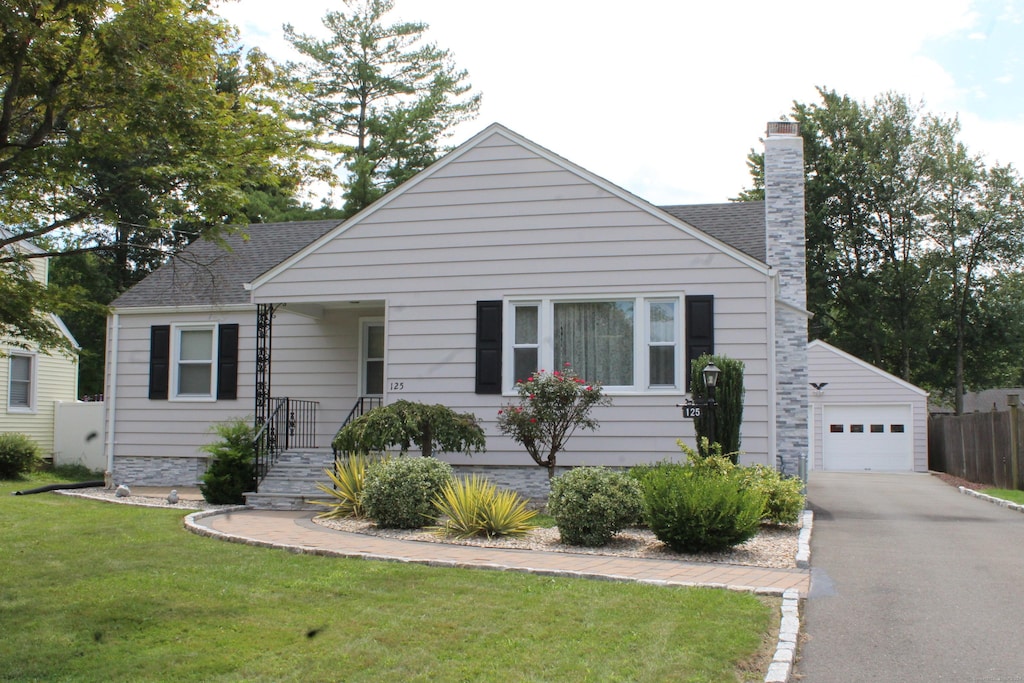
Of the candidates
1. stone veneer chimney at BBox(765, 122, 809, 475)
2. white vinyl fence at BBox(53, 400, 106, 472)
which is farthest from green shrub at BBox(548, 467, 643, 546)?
white vinyl fence at BBox(53, 400, 106, 472)

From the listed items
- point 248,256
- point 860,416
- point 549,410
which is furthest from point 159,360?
point 860,416

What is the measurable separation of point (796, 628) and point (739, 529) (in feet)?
8.90

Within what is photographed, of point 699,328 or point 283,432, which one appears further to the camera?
point 283,432

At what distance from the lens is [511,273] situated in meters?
14.1

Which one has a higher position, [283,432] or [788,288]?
[788,288]

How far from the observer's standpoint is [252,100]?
332 inches

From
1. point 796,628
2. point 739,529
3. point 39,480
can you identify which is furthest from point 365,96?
point 796,628

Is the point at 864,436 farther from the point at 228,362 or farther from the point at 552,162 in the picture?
the point at 228,362

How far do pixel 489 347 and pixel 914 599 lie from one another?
25.2ft

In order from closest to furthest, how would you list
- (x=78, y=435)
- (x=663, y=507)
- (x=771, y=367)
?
(x=663, y=507)
(x=771, y=367)
(x=78, y=435)

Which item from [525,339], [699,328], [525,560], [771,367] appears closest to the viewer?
[525,560]

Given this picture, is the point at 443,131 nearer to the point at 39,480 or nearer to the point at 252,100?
the point at 39,480

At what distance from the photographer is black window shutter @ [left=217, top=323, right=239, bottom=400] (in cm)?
1648

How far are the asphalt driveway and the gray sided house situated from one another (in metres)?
2.44
